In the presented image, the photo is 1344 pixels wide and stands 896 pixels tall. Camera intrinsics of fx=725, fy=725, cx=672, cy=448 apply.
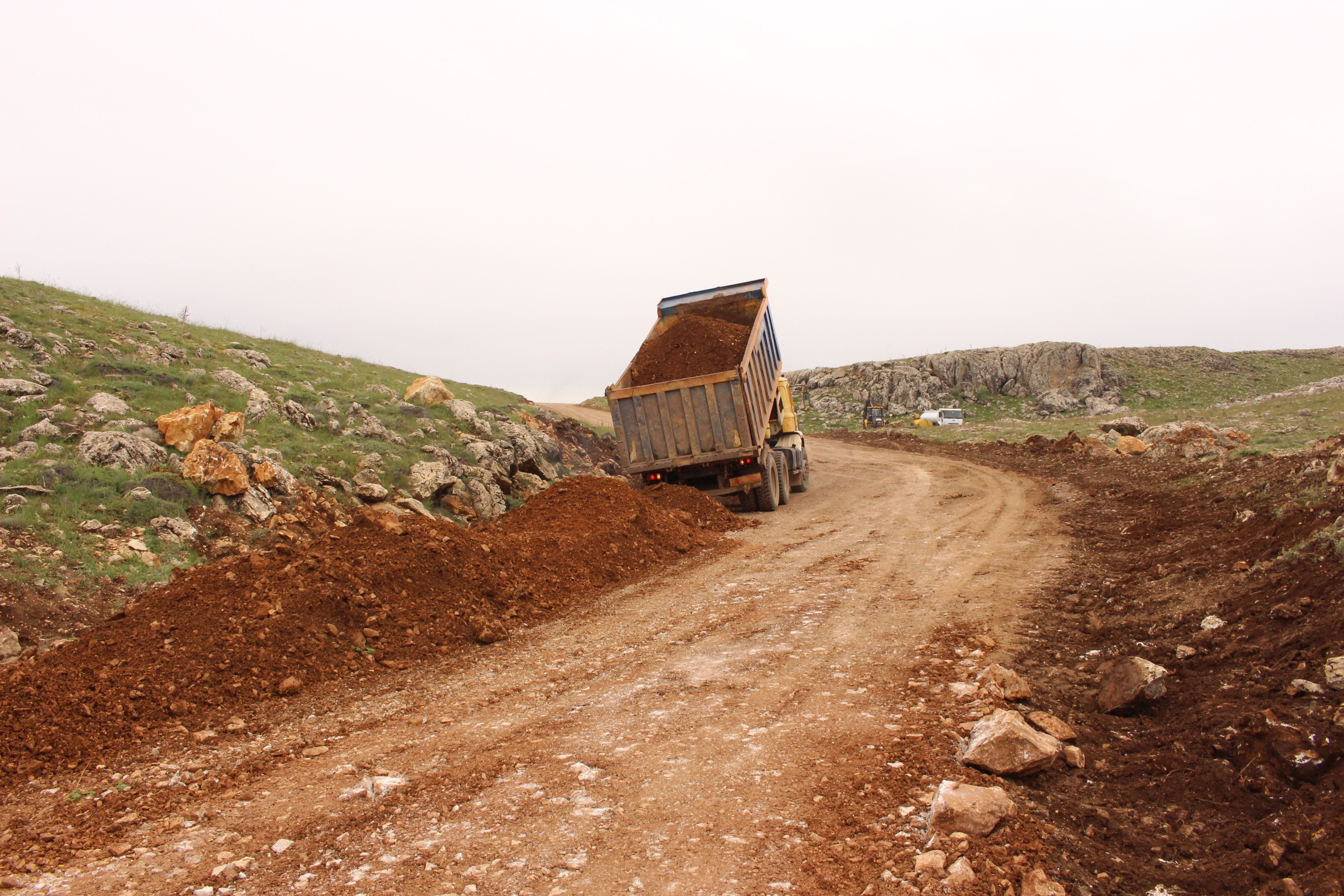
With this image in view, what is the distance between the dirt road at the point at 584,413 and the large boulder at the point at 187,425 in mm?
18471

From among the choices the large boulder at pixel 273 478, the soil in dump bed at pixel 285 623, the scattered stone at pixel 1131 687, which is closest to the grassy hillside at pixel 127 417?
the large boulder at pixel 273 478

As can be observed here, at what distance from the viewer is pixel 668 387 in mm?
13492

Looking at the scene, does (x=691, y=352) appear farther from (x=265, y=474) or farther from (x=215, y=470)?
(x=215, y=470)

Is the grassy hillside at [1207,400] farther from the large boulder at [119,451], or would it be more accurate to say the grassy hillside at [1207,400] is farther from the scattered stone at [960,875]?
the large boulder at [119,451]

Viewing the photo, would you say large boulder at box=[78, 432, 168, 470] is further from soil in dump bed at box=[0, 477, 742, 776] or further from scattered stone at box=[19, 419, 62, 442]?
soil in dump bed at box=[0, 477, 742, 776]

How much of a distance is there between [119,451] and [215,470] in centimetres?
114

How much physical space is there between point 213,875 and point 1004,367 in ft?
167

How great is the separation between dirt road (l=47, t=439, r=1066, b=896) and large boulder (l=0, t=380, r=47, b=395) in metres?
8.18

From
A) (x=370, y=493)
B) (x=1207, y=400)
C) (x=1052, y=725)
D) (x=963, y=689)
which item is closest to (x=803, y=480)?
(x=370, y=493)

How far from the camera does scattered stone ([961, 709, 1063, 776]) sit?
376cm

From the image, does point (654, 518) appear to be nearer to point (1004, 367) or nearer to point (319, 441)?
point (319, 441)

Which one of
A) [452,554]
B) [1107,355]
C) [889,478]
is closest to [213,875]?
[452,554]

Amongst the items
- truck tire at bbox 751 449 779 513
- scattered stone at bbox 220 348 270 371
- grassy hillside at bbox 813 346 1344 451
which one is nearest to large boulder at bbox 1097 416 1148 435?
grassy hillside at bbox 813 346 1344 451

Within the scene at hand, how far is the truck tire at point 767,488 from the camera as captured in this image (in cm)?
1417
